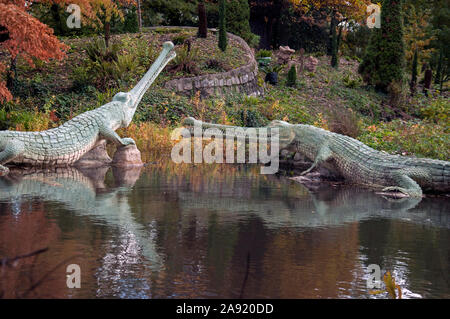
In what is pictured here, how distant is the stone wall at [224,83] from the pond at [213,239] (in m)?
11.1

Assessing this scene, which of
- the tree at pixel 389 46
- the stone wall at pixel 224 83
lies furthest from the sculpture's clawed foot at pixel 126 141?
the tree at pixel 389 46

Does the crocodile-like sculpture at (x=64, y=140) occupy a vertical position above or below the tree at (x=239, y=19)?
below

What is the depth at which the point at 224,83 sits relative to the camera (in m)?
19.9

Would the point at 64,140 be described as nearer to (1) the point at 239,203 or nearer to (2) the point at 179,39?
(1) the point at 239,203

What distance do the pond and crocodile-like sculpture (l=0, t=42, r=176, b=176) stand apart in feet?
2.55

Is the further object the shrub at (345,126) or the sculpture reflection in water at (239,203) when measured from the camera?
the shrub at (345,126)

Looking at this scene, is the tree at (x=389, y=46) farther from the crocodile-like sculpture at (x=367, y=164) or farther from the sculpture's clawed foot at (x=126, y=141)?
the sculpture's clawed foot at (x=126, y=141)

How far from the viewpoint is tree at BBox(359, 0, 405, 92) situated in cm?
2297

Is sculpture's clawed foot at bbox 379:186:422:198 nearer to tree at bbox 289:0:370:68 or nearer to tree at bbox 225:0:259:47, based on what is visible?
tree at bbox 225:0:259:47

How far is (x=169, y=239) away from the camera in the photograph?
4.56 metres

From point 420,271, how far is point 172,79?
15.7 metres

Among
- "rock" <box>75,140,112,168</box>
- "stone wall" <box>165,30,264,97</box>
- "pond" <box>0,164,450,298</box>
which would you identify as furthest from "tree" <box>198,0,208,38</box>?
"pond" <box>0,164,450,298</box>

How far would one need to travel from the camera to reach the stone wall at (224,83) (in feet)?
61.2

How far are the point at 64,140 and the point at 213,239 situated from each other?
5.23m
